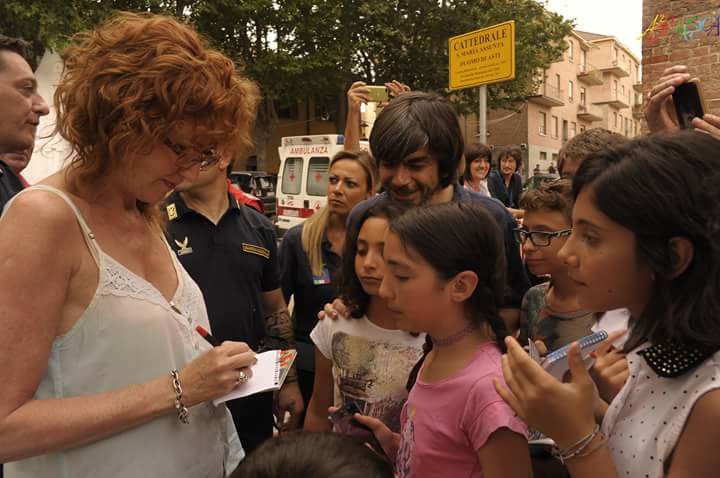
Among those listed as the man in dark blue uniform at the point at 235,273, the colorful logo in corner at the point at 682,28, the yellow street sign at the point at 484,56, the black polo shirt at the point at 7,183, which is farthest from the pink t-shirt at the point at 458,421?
the yellow street sign at the point at 484,56

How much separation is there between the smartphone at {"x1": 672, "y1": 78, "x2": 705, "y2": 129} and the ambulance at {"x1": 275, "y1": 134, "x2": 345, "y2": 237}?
8.94 m

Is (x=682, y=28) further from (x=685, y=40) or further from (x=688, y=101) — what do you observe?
(x=688, y=101)

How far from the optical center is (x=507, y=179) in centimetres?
762

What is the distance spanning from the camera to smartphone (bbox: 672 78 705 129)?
2.00 meters

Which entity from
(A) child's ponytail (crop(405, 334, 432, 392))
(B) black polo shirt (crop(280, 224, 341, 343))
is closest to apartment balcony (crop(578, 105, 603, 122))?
(B) black polo shirt (crop(280, 224, 341, 343))

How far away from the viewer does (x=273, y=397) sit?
2709mm

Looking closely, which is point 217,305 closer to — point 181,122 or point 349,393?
point 349,393

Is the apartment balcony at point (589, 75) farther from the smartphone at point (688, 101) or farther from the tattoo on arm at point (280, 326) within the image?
the tattoo on arm at point (280, 326)

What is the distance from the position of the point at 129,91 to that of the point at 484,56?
698cm

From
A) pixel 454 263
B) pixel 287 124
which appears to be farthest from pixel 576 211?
pixel 287 124

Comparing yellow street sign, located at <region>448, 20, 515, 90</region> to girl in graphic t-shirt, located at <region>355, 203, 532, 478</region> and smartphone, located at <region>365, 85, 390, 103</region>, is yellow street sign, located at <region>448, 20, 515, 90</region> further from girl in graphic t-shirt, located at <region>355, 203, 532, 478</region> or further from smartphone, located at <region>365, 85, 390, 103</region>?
girl in graphic t-shirt, located at <region>355, 203, 532, 478</region>

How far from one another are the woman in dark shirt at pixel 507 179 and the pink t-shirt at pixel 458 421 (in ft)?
19.7

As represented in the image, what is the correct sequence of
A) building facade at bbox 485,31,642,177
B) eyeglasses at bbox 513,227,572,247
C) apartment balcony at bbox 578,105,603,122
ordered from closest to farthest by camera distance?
1. eyeglasses at bbox 513,227,572,247
2. building facade at bbox 485,31,642,177
3. apartment balcony at bbox 578,105,603,122

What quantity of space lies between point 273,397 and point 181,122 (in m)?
1.69
